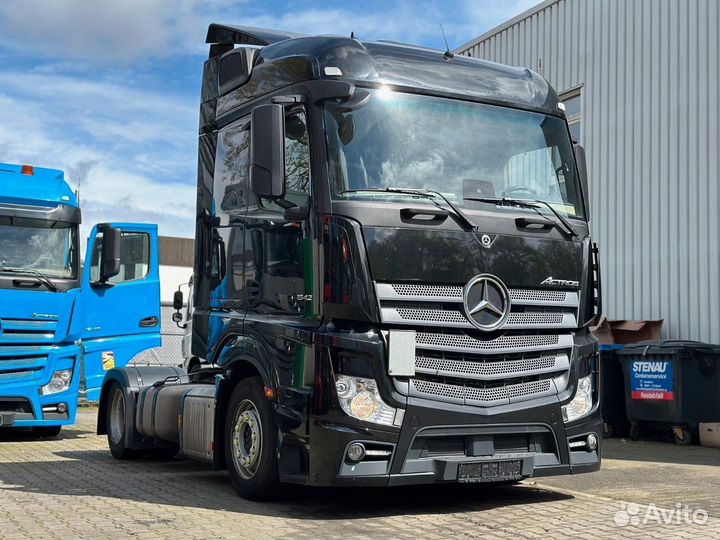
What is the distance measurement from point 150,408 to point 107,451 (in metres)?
1.95

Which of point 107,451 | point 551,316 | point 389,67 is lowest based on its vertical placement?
point 107,451

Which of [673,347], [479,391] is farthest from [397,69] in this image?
[673,347]

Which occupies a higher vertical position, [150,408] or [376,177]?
[376,177]

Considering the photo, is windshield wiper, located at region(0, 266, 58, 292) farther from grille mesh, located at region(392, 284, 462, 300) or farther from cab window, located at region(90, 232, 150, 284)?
grille mesh, located at region(392, 284, 462, 300)

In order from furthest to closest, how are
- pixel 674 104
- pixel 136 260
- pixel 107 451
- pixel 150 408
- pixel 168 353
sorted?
pixel 168 353
pixel 674 104
pixel 136 260
pixel 107 451
pixel 150 408

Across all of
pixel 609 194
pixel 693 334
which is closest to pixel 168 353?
pixel 609 194

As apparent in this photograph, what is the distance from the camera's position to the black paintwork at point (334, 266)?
6.65 m

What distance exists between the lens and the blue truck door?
517 inches

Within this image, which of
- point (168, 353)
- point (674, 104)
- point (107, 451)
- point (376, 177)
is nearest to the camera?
point (376, 177)

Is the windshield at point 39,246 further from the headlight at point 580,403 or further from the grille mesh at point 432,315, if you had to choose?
the headlight at point 580,403

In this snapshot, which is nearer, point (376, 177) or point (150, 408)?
point (376, 177)

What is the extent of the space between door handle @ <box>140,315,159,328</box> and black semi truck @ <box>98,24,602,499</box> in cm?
574

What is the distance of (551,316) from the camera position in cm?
730

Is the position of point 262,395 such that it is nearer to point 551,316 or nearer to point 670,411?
point 551,316
